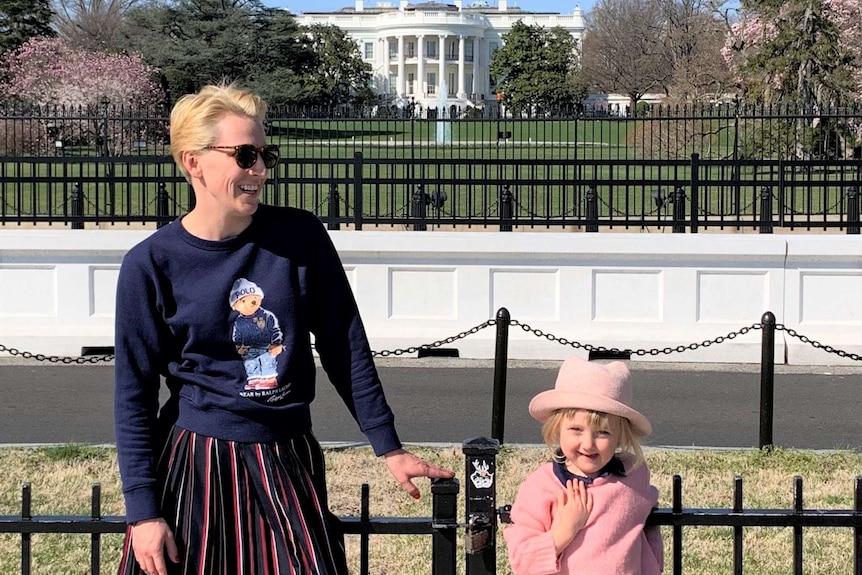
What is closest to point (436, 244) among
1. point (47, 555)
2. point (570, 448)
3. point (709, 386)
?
point (709, 386)

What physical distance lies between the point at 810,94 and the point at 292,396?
95.8ft

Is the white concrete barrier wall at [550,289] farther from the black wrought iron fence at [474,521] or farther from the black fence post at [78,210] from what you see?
the black wrought iron fence at [474,521]

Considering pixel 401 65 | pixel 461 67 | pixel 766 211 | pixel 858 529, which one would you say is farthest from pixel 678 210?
pixel 401 65

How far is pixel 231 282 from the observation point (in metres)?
3.27

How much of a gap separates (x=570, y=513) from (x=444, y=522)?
14.7 inches

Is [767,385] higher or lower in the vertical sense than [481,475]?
lower

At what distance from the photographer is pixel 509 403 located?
33.6 feet

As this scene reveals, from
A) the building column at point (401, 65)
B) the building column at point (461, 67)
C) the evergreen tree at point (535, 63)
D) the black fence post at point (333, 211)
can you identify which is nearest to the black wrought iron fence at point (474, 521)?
the black fence post at point (333, 211)

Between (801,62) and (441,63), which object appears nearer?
(801,62)

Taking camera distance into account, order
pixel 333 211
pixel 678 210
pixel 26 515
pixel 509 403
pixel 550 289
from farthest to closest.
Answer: pixel 333 211 < pixel 678 210 < pixel 550 289 < pixel 509 403 < pixel 26 515

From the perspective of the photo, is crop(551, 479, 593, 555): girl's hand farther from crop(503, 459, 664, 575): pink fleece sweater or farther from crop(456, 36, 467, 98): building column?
crop(456, 36, 467, 98): building column

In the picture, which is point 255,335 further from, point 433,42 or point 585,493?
point 433,42

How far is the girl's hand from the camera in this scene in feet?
11.1

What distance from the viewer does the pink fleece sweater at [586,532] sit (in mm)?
3432
